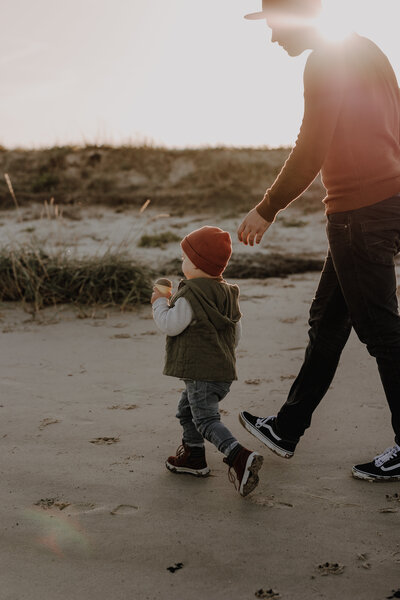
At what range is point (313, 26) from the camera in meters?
2.67

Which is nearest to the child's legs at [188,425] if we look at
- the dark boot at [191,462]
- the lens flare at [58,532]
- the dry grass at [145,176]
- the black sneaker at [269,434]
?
the dark boot at [191,462]

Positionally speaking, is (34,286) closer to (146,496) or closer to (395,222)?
(146,496)

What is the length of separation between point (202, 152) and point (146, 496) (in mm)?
15964

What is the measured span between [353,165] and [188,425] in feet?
4.43

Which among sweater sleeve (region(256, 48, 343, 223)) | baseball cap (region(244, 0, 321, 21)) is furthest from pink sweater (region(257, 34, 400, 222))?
baseball cap (region(244, 0, 321, 21))

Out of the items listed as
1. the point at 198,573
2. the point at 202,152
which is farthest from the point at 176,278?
the point at 202,152

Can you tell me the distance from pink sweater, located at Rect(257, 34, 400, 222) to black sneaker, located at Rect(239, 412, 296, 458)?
1100 mm

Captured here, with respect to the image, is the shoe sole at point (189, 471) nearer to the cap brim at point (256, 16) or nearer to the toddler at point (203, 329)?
the toddler at point (203, 329)

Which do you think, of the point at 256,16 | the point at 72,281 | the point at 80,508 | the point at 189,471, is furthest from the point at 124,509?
the point at 72,281

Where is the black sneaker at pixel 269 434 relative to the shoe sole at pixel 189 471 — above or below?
above

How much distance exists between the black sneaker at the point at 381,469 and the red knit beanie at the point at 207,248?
1.09m

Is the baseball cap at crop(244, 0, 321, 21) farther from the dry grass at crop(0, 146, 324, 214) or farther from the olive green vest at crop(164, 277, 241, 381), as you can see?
the dry grass at crop(0, 146, 324, 214)

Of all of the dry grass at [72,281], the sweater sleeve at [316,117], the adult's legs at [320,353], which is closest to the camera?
the sweater sleeve at [316,117]

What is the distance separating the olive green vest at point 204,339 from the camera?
9.41ft
